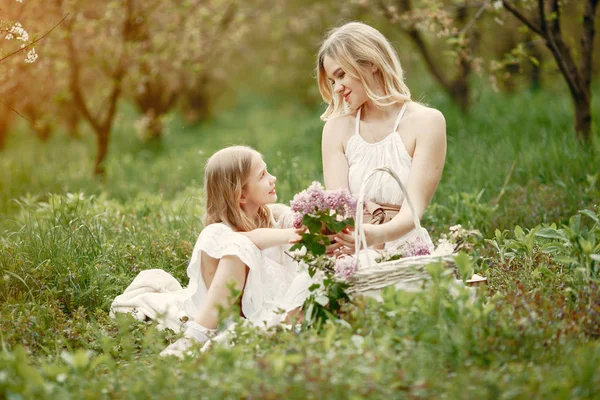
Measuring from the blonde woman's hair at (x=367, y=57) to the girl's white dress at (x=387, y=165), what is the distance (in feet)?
0.39

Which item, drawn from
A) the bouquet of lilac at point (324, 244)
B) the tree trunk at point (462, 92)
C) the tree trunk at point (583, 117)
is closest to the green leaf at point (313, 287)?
the bouquet of lilac at point (324, 244)

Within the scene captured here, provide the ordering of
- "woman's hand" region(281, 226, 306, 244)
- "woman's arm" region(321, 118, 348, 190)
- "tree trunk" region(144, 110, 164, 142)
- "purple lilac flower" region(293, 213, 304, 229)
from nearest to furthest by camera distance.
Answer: "purple lilac flower" region(293, 213, 304, 229) → "woman's hand" region(281, 226, 306, 244) → "woman's arm" region(321, 118, 348, 190) → "tree trunk" region(144, 110, 164, 142)

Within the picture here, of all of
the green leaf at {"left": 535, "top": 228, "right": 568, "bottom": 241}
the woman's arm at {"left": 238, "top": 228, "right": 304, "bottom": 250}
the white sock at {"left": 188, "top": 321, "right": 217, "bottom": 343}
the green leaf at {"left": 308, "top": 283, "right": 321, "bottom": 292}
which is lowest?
the white sock at {"left": 188, "top": 321, "right": 217, "bottom": 343}

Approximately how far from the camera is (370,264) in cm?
334

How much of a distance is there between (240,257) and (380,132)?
1.11 metres

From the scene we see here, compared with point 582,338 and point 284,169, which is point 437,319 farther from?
point 284,169

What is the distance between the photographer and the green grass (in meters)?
2.65

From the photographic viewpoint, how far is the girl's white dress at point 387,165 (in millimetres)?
4023

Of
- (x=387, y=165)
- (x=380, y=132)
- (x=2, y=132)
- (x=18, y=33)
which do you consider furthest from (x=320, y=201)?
(x=2, y=132)

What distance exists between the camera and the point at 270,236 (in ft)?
12.7

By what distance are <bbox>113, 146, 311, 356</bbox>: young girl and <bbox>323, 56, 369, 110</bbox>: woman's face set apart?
0.61 m

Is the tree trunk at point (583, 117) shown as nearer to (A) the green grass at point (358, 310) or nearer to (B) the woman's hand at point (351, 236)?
(A) the green grass at point (358, 310)

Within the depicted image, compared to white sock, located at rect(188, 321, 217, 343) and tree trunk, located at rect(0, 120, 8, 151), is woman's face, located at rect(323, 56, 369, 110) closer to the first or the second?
white sock, located at rect(188, 321, 217, 343)

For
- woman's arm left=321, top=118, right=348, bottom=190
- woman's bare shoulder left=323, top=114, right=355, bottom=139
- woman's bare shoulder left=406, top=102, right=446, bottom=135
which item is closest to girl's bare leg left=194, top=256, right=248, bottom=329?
woman's arm left=321, top=118, right=348, bottom=190
